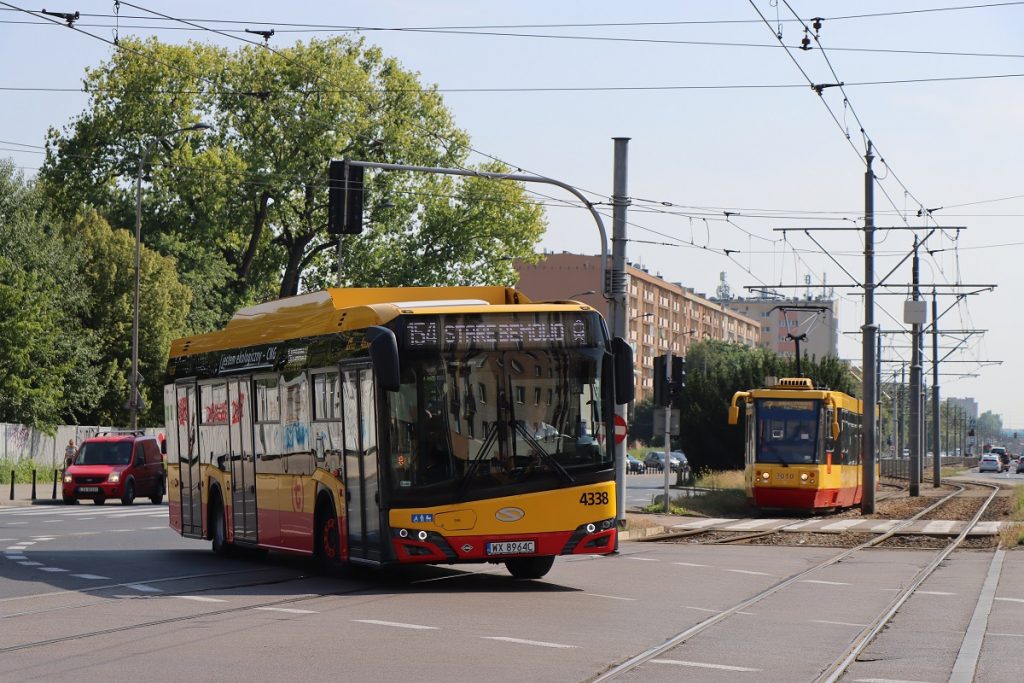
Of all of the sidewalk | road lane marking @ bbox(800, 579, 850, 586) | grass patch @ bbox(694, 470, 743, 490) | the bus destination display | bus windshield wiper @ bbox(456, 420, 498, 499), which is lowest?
grass patch @ bbox(694, 470, 743, 490)

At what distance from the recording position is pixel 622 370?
56.7 ft

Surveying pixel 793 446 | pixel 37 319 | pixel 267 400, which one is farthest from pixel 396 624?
pixel 37 319

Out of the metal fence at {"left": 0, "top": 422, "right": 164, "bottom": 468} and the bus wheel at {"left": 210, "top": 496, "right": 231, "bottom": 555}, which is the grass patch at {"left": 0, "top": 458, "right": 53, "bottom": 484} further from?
the bus wheel at {"left": 210, "top": 496, "right": 231, "bottom": 555}

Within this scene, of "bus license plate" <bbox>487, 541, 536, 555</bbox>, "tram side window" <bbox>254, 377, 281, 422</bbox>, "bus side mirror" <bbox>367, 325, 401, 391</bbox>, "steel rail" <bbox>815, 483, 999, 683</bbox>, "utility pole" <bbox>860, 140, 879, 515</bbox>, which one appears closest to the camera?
"steel rail" <bbox>815, 483, 999, 683</bbox>

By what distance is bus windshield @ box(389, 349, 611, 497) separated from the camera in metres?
16.4

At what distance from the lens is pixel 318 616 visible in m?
14.1

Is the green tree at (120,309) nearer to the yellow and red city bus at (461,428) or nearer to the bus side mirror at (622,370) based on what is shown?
the yellow and red city bus at (461,428)

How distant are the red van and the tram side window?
76.0ft

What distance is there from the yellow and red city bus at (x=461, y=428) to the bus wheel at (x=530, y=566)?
0.02 m

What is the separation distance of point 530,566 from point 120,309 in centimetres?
4718

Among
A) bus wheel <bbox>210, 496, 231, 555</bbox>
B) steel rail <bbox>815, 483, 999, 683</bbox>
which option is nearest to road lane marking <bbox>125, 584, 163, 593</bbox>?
bus wheel <bbox>210, 496, 231, 555</bbox>

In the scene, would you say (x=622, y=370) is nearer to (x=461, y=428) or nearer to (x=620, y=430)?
(x=461, y=428)

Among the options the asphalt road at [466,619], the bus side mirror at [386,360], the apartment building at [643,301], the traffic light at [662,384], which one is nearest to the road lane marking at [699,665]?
the asphalt road at [466,619]

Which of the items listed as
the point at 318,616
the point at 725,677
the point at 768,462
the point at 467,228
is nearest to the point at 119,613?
the point at 318,616
